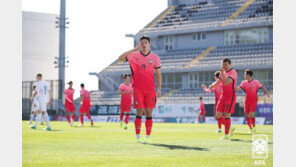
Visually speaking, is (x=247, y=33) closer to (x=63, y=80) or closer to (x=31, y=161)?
(x=63, y=80)

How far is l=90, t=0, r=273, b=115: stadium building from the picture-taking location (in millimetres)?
46281

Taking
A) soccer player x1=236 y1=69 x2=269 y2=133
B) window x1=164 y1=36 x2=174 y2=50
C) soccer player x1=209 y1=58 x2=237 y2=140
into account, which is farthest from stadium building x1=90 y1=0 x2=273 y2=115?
soccer player x1=209 y1=58 x2=237 y2=140

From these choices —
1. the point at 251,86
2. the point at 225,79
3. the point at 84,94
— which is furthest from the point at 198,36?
the point at 225,79

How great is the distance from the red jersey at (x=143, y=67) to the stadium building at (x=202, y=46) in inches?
1248

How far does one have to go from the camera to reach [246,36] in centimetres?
4953

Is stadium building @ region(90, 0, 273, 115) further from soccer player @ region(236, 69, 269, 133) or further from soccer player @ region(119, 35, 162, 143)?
soccer player @ region(119, 35, 162, 143)

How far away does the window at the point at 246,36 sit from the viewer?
48.5m

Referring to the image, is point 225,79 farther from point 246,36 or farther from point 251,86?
point 246,36

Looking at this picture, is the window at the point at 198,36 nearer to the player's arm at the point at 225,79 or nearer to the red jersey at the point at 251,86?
the red jersey at the point at 251,86

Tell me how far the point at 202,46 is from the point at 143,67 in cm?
4139

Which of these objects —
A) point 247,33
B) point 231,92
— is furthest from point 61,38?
point 231,92

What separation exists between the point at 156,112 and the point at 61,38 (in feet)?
36.8

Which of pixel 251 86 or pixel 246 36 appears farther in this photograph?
pixel 246 36
